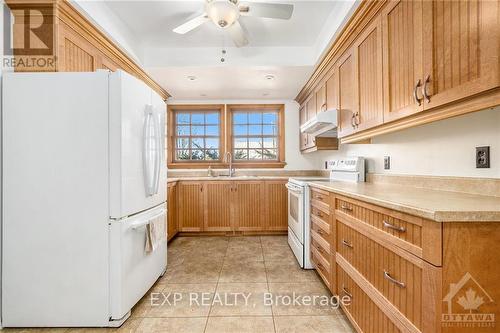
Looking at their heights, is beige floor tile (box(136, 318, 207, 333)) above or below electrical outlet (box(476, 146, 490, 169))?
below

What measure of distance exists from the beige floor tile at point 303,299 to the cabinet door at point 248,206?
1.77m

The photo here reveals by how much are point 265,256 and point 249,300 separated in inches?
41.9

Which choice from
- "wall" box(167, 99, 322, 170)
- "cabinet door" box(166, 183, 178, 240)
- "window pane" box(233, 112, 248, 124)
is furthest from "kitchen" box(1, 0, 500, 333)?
"window pane" box(233, 112, 248, 124)

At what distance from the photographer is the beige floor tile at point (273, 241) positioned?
3635 mm

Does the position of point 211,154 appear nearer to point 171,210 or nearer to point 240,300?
point 171,210

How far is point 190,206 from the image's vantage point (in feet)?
13.4

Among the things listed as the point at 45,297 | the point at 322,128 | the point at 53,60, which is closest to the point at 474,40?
the point at 322,128

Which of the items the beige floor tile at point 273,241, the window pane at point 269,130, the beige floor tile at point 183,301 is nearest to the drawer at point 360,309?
the beige floor tile at point 183,301

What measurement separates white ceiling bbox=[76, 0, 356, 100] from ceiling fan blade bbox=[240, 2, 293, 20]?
393 millimetres

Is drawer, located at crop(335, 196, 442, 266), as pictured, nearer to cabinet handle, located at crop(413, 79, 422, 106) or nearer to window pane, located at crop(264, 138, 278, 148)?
cabinet handle, located at crop(413, 79, 422, 106)

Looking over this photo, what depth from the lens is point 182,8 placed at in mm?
2398

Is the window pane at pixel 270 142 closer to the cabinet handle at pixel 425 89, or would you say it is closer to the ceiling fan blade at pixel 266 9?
the ceiling fan blade at pixel 266 9

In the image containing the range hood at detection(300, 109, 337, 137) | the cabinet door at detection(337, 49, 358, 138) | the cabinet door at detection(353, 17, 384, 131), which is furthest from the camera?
the range hood at detection(300, 109, 337, 137)

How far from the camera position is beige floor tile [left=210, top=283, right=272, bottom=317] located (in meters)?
1.91
